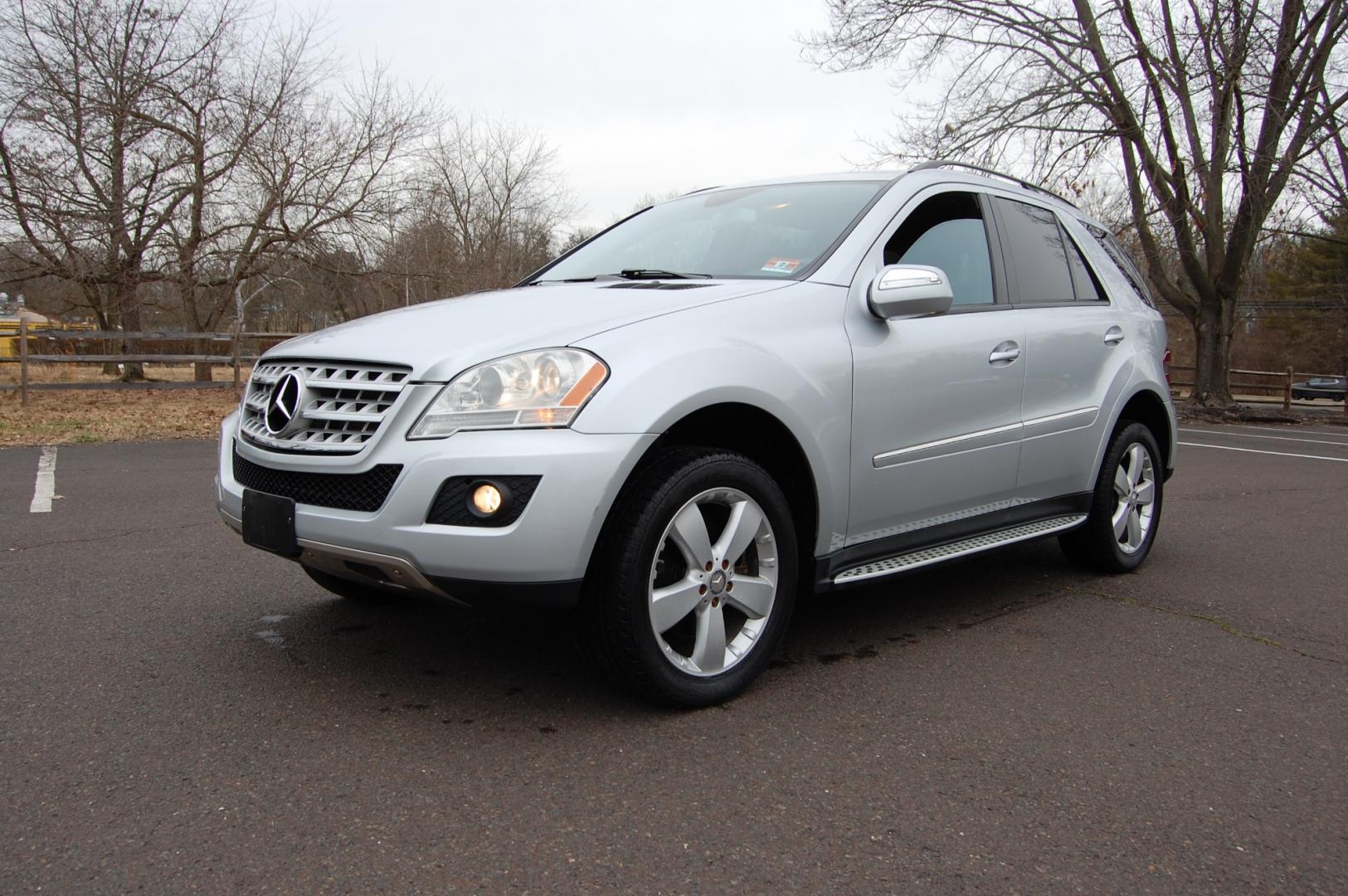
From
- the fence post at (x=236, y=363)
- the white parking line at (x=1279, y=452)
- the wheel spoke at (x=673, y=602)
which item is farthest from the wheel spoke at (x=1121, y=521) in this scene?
the fence post at (x=236, y=363)

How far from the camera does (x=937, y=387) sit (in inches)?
140

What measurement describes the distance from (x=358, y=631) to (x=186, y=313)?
71.9 feet

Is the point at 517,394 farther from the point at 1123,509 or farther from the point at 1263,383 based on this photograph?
the point at 1263,383

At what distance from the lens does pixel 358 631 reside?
12.1ft

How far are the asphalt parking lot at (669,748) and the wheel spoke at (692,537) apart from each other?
1.51 feet

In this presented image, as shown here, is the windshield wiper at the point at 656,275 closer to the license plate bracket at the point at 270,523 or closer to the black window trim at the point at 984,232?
the black window trim at the point at 984,232

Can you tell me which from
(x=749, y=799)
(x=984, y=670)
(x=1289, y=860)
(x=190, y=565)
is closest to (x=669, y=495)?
(x=749, y=799)

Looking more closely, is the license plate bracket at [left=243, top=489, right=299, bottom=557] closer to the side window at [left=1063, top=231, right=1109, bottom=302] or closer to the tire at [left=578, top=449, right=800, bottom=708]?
the tire at [left=578, top=449, right=800, bottom=708]

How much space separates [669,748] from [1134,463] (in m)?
3.02

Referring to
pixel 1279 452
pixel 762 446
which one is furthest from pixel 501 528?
pixel 1279 452

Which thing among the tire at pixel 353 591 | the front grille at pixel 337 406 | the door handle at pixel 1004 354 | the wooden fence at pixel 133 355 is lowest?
A: the tire at pixel 353 591

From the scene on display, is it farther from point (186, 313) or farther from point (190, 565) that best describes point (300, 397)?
point (186, 313)

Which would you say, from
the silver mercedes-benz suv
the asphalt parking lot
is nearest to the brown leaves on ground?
the asphalt parking lot

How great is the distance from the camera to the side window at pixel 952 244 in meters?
3.75
